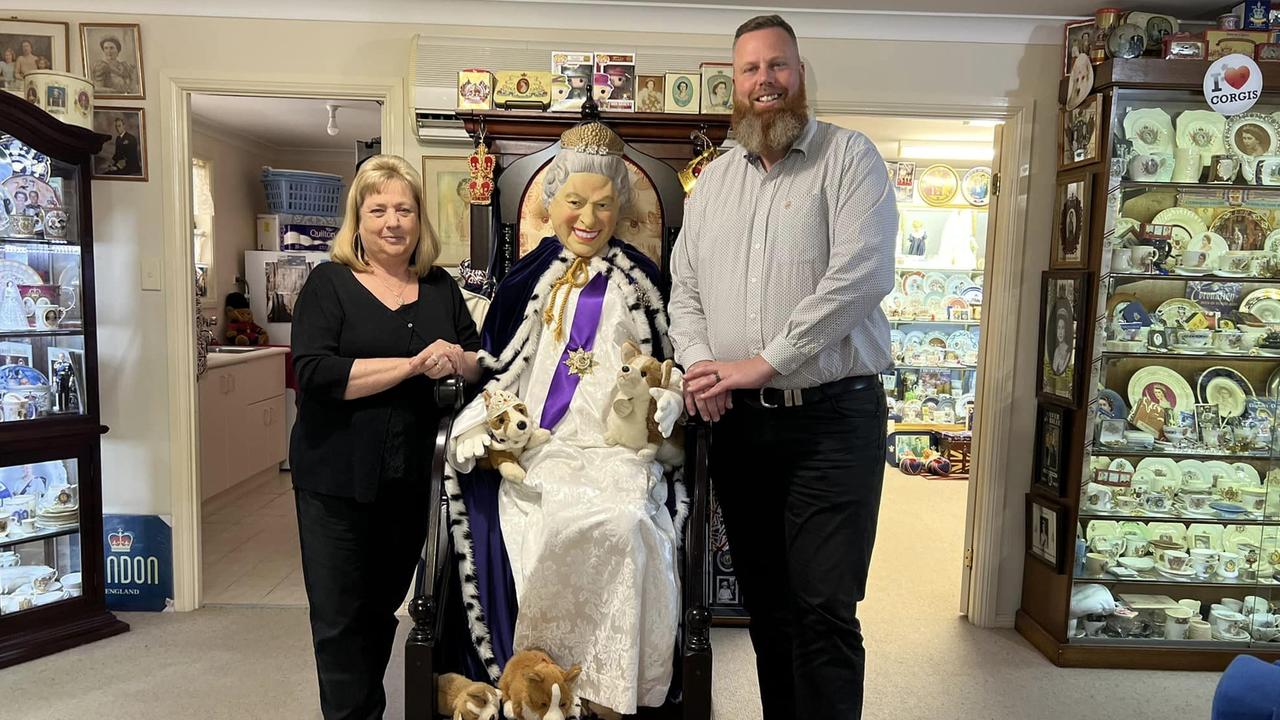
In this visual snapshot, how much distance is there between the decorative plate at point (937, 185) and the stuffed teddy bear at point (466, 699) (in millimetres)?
5222

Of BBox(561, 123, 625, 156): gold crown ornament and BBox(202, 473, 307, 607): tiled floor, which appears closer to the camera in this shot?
BBox(561, 123, 625, 156): gold crown ornament

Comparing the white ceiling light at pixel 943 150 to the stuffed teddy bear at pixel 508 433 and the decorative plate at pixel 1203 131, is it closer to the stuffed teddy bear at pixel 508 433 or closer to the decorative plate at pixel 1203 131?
the decorative plate at pixel 1203 131

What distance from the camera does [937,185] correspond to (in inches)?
236

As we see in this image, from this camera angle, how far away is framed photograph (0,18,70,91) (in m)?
3.03

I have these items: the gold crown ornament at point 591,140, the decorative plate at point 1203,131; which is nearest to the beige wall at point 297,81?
the decorative plate at point 1203,131

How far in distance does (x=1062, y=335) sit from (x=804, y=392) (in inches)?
69.5

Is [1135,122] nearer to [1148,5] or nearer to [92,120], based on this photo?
[1148,5]

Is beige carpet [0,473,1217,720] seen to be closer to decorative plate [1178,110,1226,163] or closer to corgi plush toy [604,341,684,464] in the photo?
corgi plush toy [604,341,684,464]

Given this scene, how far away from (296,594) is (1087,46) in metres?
3.89

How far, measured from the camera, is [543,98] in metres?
2.93

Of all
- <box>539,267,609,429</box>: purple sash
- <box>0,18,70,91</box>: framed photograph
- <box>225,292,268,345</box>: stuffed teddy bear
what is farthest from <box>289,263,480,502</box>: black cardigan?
<box>225,292,268,345</box>: stuffed teddy bear

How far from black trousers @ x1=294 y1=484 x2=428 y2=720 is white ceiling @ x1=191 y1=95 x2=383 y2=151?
2974mm

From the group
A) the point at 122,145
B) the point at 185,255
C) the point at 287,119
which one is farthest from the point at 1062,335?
the point at 287,119

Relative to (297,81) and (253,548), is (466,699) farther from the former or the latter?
(253,548)
